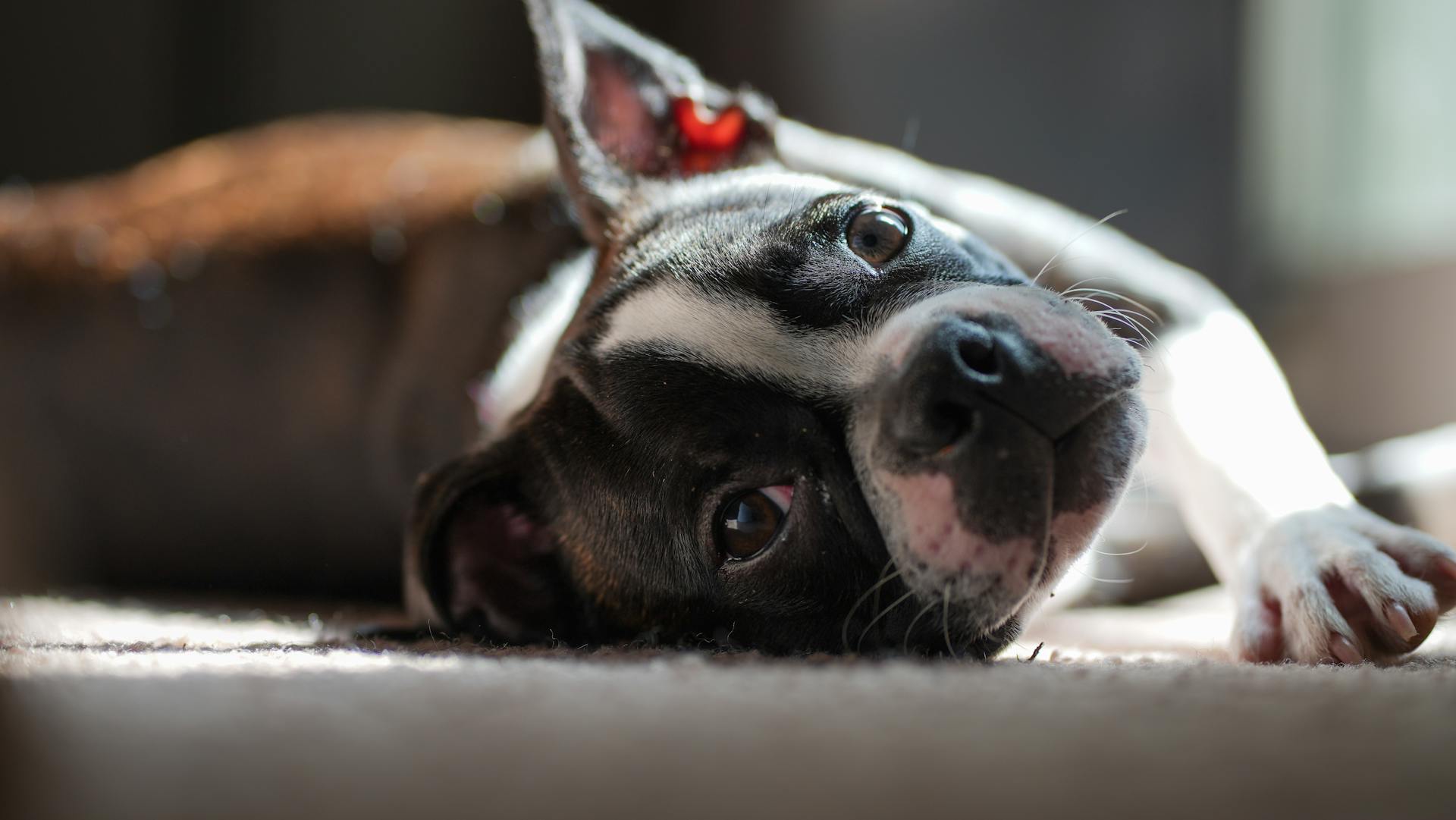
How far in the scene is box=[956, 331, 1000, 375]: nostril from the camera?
1.23 meters

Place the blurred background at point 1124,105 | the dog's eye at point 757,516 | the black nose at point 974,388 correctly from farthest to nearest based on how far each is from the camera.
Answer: the blurred background at point 1124,105 → the dog's eye at point 757,516 → the black nose at point 974,388

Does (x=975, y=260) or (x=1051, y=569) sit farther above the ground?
(x=975, y=260)

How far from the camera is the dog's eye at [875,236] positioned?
4.92ft

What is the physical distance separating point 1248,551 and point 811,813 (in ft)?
3.49

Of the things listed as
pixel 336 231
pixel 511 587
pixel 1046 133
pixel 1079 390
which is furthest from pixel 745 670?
pixel 1046 133

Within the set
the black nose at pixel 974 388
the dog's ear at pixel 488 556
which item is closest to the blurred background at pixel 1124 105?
the dog's ear at pixel 488 556

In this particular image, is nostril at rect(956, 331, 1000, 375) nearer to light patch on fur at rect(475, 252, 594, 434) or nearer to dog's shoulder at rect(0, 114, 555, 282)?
light patch on fur at rect(475, 252, 594, 434)

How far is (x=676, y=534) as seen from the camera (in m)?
1.39

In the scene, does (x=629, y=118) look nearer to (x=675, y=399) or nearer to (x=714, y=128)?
(x=714, y=128)

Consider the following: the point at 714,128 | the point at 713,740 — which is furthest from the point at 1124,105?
the point at 713,740

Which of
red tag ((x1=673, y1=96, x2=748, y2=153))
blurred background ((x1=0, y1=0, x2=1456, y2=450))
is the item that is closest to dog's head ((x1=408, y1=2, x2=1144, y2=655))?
red tag ((x1=673, y1=96, x2=748, y2=153))

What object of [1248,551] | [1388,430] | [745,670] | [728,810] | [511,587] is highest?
[728,810]

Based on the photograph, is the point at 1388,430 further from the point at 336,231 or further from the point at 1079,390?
the point at 336,231

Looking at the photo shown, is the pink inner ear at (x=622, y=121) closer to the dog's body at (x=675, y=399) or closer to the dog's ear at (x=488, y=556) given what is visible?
the dog's body at (x=675, y=399)
